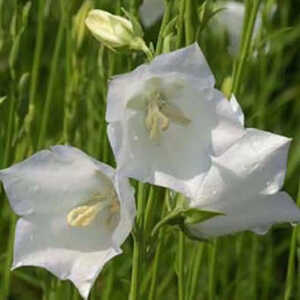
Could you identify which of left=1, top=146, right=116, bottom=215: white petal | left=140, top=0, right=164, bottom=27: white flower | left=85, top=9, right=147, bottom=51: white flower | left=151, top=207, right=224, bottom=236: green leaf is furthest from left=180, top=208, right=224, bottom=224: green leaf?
left=140, top=0, right=164, bottom=27: white flower

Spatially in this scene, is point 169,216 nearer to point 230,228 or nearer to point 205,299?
point 230,228

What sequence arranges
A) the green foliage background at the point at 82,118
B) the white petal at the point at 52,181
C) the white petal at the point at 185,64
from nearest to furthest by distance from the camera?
the white petal at the point at 185,64
the white petal at the point at 52,181
the green foliage background at the point at 82,118

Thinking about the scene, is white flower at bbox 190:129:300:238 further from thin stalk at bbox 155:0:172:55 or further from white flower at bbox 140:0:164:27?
white flower at bbox 140:0:164:27

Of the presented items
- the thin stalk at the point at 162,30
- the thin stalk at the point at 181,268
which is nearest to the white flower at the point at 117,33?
the thin stalk at the point at 162,30

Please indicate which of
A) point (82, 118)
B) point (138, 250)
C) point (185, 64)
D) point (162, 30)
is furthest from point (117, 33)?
point (82, 118)

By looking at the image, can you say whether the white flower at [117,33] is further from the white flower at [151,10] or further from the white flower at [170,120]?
the white flower at [151,10]

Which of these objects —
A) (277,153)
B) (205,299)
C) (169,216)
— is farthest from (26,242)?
(205,299)

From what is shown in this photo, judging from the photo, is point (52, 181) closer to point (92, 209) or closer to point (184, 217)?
point (92, 209)
